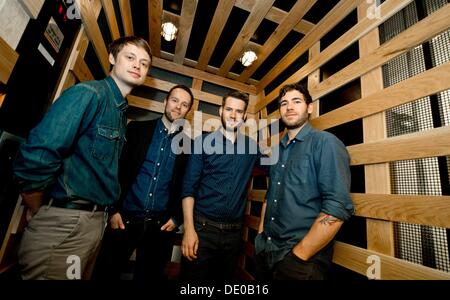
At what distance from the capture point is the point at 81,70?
196 cm

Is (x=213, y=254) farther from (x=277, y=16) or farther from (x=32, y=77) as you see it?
(x=277, y=16)

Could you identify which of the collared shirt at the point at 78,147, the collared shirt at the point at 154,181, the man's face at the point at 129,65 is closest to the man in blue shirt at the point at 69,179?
the collared shirt at the point at 78,147

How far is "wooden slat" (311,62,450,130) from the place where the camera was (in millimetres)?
1312

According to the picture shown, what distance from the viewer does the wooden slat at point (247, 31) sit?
2.61 m

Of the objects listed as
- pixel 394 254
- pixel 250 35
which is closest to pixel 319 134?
pixel 394 254

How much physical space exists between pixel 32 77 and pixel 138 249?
1699 mm

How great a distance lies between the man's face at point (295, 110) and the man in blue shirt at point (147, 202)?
1.15m

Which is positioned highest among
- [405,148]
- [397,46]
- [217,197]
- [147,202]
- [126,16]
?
[126,16]

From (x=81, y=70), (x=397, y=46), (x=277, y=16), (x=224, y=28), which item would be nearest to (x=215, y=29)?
(x=224, y=28)

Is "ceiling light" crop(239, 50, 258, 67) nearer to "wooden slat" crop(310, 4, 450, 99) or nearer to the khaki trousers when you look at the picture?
"wooden slat" crop(310, 4, 450, 99)

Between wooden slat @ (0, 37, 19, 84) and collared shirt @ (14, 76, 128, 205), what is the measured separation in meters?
0.25

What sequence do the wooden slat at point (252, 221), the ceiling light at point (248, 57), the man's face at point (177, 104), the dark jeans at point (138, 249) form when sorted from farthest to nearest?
the ceiling light at point (248, 57)
the wooden slat at point (252, 221)
the man's face at point (177, 104)
the dark jeans at point (138, 249)

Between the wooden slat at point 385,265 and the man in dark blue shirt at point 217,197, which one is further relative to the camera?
the man in dark blue shirt at point 217,197

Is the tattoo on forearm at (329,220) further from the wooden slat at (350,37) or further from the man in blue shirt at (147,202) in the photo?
the wooden slat at (350,37)
